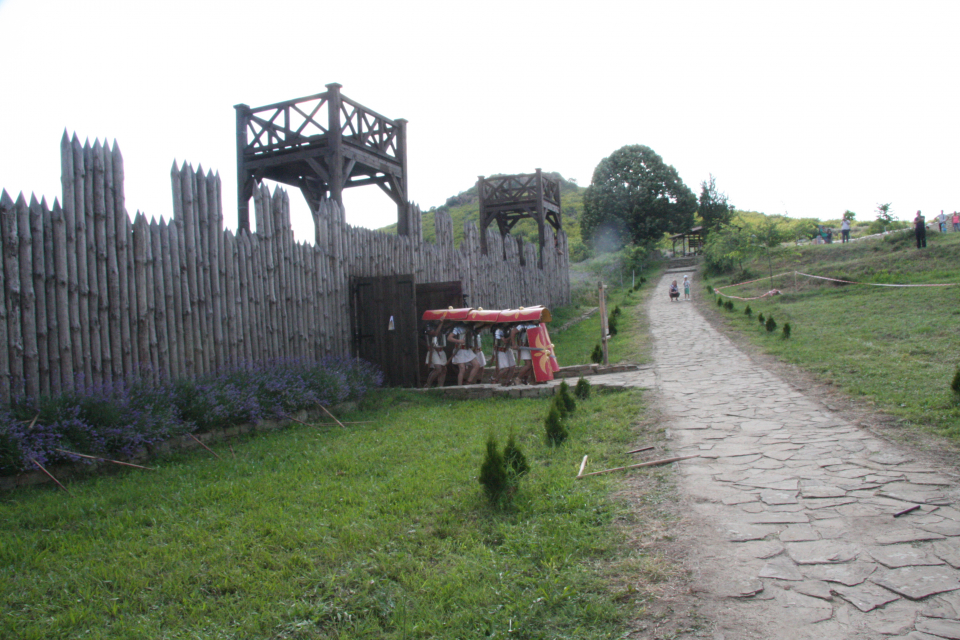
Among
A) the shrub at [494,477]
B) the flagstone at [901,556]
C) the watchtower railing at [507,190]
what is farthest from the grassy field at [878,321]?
the watchtower railing at [507,190]

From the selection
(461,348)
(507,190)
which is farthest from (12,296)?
(507,190)

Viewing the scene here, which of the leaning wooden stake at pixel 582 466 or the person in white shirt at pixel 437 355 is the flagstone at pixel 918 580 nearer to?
the leaning wooden stake at pixel 582 466

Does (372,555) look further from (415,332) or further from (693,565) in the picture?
(415,332)

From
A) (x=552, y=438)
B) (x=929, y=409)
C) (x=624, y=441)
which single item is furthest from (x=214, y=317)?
(x=929, y=409)

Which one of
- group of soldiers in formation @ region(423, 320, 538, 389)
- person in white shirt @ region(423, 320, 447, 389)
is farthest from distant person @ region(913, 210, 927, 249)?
person in white shirt @ region(423, 320, 447, 389)

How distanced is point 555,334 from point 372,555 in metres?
14.1

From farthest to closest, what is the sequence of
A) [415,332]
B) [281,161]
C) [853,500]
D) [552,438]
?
[281,161] < [415,332] < [552,438] < [853,500]

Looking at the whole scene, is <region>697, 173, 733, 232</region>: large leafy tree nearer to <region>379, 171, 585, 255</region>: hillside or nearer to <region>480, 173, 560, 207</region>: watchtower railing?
<region>379, 171, 585, 255</region>: hillside

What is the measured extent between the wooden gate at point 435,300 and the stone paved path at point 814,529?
4.70 metres

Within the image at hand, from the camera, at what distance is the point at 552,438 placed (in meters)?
6.00

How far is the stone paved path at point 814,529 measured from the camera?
2750 millimetres

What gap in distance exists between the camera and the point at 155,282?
21.9 feet

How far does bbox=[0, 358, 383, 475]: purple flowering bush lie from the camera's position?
4.74 m

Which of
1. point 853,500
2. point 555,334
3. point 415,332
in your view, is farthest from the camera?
point 555,334
